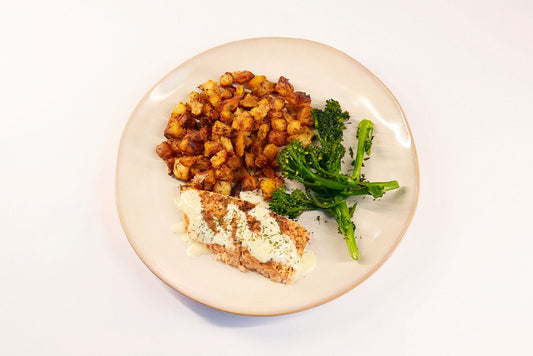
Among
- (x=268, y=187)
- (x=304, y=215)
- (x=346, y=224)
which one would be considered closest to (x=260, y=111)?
(x=268, y=187)

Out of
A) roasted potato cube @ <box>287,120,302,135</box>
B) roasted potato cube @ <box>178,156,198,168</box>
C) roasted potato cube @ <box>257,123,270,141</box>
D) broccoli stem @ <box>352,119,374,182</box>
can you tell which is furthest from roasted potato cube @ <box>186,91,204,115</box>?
broccoli stem @ <box>352,119,374,182</box>

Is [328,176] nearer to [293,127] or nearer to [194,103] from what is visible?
[293,127]

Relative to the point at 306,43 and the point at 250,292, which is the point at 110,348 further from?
the point at 306,43

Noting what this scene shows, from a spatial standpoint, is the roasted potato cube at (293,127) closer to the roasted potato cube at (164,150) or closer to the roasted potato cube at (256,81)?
the roasted potato cube at (256,81)

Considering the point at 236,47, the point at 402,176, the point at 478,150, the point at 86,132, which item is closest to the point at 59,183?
the point at 86,132

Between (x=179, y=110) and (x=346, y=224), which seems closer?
(x=346, y=224)

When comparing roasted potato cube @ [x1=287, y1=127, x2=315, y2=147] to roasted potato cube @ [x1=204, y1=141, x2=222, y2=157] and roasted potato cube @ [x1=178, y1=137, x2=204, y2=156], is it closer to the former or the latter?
roasted potato cube @ [x1=204, y1=141, x2=222, y2=157]
